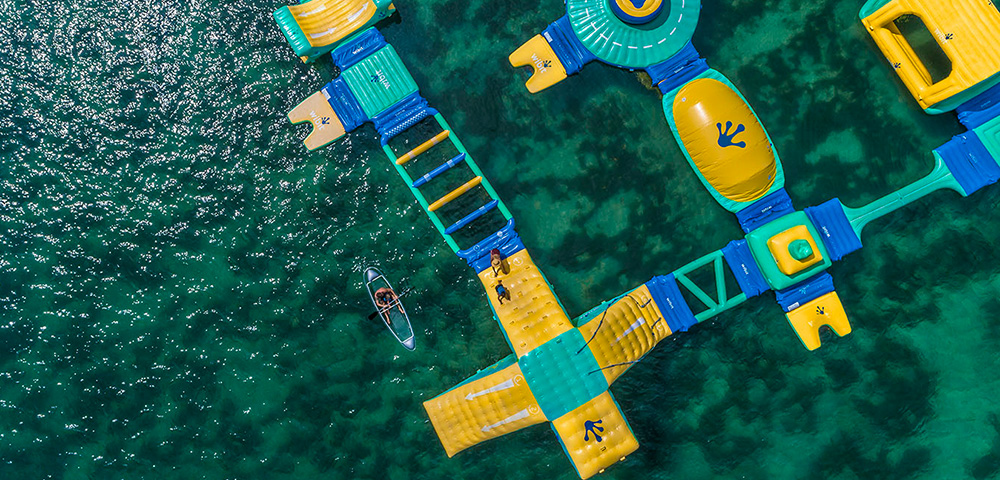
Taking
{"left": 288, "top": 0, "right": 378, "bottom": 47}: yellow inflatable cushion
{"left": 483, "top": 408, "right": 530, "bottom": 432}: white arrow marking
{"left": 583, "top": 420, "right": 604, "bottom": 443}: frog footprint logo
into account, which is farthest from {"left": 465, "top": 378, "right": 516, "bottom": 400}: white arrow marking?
{"left": 288, "top": 0, "right": 378, "bottom": 47}: yellow inflatable cushion

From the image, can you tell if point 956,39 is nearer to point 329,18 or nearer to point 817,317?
point 817,317

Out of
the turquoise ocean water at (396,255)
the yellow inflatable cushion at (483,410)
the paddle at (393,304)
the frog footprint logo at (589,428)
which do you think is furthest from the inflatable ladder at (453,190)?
the frog footprint logo at (589,428)

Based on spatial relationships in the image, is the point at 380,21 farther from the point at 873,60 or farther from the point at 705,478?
the point at 705,478

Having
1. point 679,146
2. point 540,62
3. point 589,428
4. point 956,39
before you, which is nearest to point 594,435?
point 589,428

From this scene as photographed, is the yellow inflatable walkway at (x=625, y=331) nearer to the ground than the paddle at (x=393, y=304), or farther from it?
nearer to the ground

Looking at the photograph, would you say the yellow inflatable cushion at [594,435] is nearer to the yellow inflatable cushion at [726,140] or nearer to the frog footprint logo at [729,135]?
the yellow inflatable cushion at [726,140]

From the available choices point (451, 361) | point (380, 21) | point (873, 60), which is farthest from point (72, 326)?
point (873, 60)
